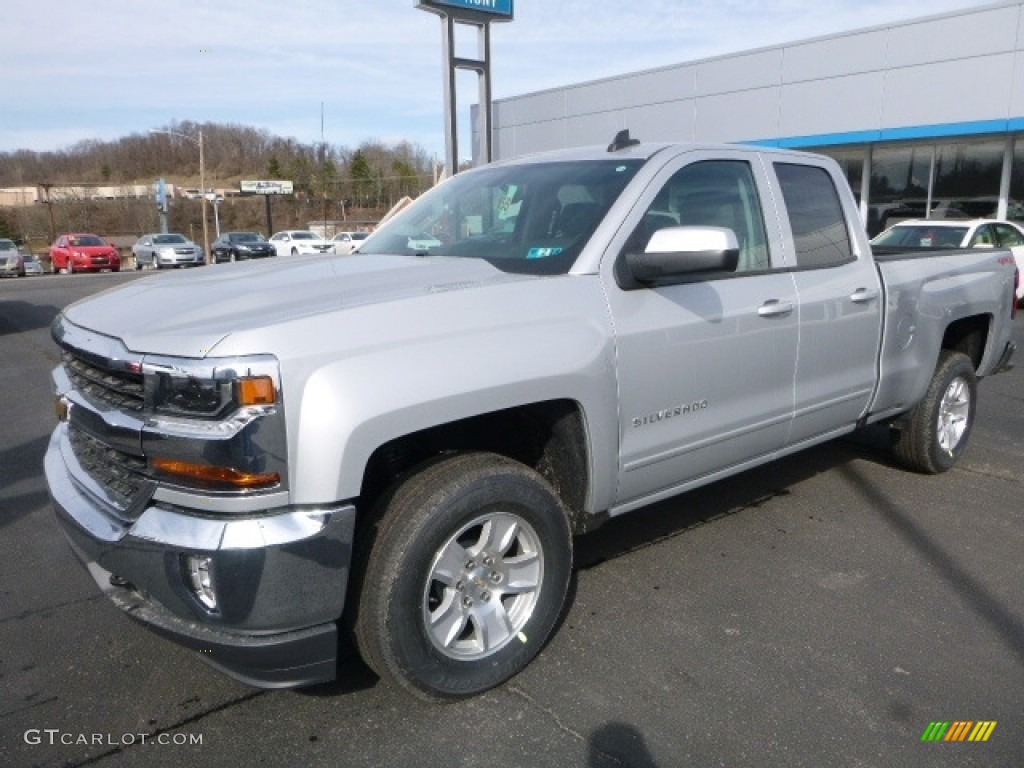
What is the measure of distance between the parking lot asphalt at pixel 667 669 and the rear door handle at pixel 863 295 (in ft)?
4.00

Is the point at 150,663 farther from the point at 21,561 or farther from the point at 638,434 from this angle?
the point at 638,434

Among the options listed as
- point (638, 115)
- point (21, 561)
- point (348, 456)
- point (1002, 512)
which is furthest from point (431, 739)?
point (638, 115)

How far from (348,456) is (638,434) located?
129 cm

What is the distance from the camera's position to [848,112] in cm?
2022

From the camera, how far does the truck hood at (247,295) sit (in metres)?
2.42

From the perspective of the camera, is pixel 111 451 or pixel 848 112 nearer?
pixel 111 451

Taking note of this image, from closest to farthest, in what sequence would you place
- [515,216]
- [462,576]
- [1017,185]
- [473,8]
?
[462,576]
[515,216]
[473,8]
[1017,185]

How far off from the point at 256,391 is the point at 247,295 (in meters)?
0.62

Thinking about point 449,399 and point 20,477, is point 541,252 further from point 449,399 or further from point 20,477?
point 20,477

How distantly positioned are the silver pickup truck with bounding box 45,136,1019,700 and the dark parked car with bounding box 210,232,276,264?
35423 millimetres

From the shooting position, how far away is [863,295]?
14.1ft

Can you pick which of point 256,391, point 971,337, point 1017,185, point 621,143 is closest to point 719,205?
point 621,143

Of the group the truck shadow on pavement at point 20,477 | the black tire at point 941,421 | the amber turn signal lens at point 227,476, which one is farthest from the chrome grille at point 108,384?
the black tire at point 941,421

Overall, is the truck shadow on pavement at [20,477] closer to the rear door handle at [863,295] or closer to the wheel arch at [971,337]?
the rear door handle at [863,295]
